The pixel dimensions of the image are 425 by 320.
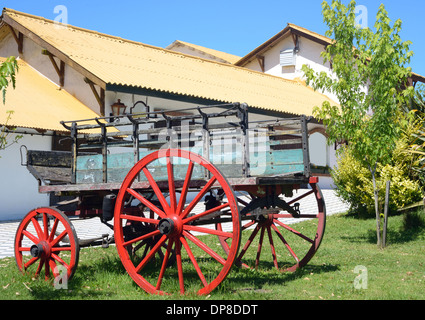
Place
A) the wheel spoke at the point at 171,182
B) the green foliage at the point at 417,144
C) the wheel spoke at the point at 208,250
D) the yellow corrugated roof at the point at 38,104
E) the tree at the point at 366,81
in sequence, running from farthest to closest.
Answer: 1. the yellow corrugated roof at the point at 38,104
2. the green foliage at the point at 417,144
3. the tree at the point at 366,81
4. the wheel spoke at the point at 171,182
5. the wheel spoke at the point at 208,250

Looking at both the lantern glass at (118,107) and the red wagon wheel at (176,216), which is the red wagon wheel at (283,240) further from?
the lantern glass at (118,107)

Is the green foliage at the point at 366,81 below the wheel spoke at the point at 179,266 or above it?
above

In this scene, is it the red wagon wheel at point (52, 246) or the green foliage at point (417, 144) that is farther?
the green foliage at point (417, 144)

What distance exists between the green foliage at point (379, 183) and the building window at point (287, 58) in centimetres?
1471

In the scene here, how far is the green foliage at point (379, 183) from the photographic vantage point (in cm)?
1207

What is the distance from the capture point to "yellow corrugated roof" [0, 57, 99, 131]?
13500 mm

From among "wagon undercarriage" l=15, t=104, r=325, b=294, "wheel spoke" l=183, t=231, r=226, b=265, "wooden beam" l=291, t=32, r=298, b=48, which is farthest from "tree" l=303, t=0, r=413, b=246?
"wooden beam" l=291, t=32, r=298, b=48

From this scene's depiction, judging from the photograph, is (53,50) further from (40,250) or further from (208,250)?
(208,250)

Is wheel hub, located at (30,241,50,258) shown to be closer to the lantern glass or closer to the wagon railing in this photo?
the wagon railing

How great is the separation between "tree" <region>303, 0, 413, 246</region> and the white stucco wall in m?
8.60

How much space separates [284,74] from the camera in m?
28.6

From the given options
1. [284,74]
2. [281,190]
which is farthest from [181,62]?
[281,190]

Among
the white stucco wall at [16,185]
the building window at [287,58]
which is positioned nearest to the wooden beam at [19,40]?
the white stucco wall at [16,185]
